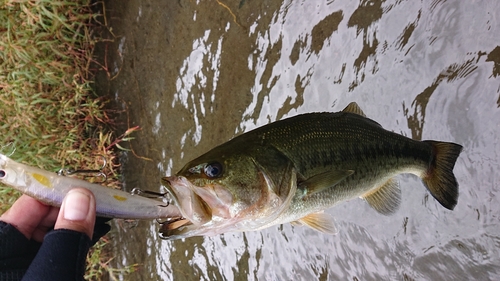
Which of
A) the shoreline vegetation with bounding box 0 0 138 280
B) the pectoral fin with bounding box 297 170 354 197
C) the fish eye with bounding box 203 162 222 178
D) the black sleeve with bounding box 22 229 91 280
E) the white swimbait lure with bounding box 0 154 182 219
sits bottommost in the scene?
the black sleeve with bounding box 22 229 91 280

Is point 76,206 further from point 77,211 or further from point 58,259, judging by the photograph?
point 58,259

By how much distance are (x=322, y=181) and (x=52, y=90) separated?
10.9 ft

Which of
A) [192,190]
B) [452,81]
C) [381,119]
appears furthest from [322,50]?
[192,190]

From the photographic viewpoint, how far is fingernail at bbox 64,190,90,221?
229cm

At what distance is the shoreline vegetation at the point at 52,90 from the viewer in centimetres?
410

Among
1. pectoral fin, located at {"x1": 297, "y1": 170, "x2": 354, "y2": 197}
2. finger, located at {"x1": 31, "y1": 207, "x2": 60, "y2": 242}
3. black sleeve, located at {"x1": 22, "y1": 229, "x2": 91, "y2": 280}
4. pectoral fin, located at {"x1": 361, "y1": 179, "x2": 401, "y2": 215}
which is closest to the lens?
pectoral fin, located at {"x1": 297, "y1": 170, "x2": 354, "y2": 197}

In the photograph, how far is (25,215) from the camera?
9.00 ft

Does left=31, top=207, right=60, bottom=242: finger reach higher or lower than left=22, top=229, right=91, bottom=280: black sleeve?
higher

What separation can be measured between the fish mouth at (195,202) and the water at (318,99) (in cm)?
167

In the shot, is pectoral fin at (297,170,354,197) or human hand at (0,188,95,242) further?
human hand at (0,188,95,242)

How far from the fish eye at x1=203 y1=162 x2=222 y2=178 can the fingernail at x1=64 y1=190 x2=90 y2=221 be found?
781mm

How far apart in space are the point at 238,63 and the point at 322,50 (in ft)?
2.66

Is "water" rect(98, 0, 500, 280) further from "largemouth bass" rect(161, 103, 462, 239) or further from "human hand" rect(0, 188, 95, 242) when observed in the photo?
"human hand" rect(0, 188, 95, 242)

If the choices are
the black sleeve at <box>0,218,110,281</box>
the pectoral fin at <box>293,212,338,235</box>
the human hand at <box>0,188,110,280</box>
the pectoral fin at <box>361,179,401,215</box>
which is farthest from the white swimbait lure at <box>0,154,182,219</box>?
the pectoral fin at <box>361,179,401,215</box>
